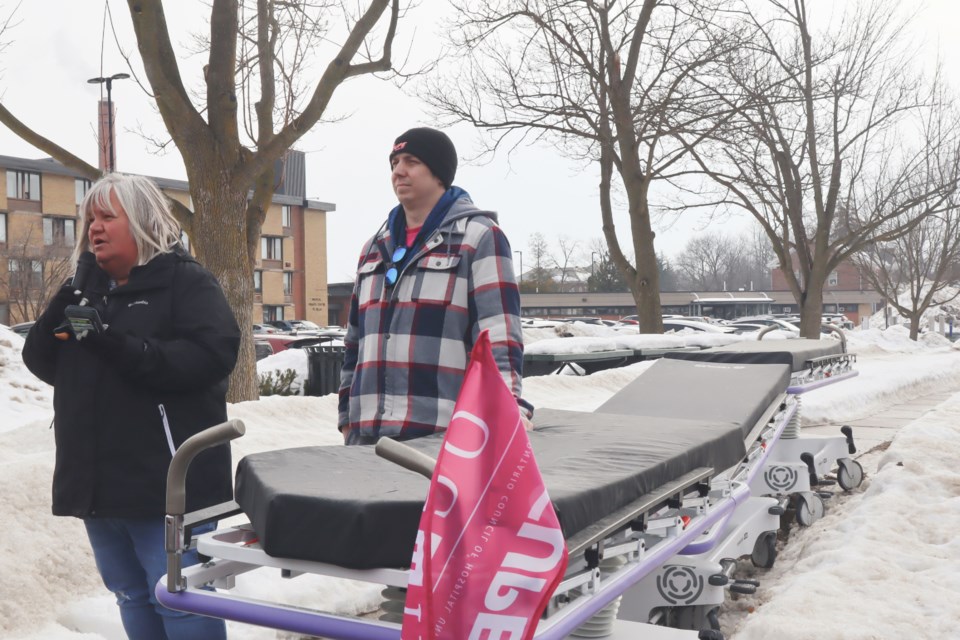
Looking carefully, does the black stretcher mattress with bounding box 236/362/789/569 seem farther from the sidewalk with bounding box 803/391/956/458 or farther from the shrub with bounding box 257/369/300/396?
the shrub with bounding box 257/369/300/396

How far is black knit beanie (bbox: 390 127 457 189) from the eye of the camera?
356cm

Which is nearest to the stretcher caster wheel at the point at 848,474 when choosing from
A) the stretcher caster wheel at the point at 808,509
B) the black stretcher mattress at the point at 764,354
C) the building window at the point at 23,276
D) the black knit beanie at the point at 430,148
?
the black stretcher mattress at the point at 764,354

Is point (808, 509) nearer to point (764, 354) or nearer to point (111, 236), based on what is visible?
point (764, 354)

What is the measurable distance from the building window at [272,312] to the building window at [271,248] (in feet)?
11.7

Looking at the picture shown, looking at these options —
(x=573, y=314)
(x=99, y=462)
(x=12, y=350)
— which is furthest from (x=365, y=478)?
(x=573, y=314)

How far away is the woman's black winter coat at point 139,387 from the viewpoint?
3021mm

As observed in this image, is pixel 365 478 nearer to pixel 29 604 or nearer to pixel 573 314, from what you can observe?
pixel 29 604

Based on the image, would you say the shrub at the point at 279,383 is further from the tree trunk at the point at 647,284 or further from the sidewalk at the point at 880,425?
the tree trunk at the point at 647,284

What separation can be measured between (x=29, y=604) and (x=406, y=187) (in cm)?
307

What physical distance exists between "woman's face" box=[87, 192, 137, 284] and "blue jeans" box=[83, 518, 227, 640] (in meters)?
0.85

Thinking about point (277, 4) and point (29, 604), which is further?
point (277, 4)

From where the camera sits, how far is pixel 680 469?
3.47 metres

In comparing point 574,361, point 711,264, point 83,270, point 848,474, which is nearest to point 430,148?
point 83,270

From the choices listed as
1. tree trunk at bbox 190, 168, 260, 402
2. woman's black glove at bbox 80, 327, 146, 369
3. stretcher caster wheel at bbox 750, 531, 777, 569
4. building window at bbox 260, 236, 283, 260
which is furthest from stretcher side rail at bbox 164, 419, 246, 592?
building window at bbox 260, 236, 283, 260
